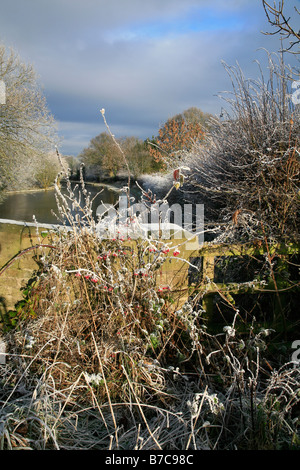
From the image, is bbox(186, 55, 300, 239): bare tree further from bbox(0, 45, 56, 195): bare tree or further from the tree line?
bbox(0, 45, 56, 195): bare tree

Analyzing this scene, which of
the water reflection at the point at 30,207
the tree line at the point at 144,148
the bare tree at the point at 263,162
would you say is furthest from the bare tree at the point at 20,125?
the bare tree at the point at 263,162

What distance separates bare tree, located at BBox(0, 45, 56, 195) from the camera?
16433 millimetres

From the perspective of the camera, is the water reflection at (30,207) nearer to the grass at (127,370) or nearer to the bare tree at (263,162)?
the bare tree at (263,162)

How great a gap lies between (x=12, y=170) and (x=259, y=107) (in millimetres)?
15622

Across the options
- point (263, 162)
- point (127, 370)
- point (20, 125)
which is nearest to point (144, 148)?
point (20, 125)

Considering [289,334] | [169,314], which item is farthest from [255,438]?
[289,334]

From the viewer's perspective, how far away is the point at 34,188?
22828mm

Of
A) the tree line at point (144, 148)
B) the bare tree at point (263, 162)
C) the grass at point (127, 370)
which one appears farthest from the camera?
the tree line at point (144, 148)

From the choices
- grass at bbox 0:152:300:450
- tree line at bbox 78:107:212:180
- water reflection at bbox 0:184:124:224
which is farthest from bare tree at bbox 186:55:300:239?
water reflection at bbox 0:184:124:224

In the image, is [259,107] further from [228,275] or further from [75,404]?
[75,404]

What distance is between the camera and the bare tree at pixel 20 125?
53.9 feet

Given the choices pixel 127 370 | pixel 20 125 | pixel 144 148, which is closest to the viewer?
pixel 127 370

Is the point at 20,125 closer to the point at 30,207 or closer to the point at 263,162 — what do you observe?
the point at 30,207

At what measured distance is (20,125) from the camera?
16.9 m
